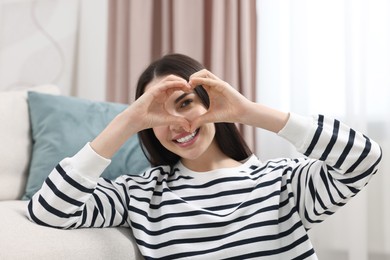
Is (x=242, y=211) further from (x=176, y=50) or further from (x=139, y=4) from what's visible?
(x=139, y=4)

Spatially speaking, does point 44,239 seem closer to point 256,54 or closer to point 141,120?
point 141,120

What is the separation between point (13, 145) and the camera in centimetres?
159

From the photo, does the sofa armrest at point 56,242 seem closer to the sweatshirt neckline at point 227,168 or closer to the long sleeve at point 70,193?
the long sleeve at point 70,193

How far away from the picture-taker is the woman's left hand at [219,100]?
42.6 inches

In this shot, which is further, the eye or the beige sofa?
the eye

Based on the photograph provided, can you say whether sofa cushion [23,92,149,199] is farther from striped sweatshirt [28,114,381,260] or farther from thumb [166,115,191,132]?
thumb [166,115,191,132]

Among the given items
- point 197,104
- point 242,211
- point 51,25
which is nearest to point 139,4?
point 51,25

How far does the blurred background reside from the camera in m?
1.80

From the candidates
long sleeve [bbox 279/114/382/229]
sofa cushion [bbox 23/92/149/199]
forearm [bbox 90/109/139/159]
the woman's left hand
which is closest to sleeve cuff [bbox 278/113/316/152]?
long sleeve [bbox 279/114/382/229]

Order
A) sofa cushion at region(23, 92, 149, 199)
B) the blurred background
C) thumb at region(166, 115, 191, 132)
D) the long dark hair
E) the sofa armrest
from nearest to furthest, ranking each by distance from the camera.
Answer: the sofa armrest < thumb at region(166, 115, 191, 132) < the long dark hair < sofa cushion at region(23, 92, 149, 199) < the blurred background

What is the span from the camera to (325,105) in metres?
1.91

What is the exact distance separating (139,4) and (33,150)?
1007mm

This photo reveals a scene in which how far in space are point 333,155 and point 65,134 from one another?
2.91 ft

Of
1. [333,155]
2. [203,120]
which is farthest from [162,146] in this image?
[333,155]
